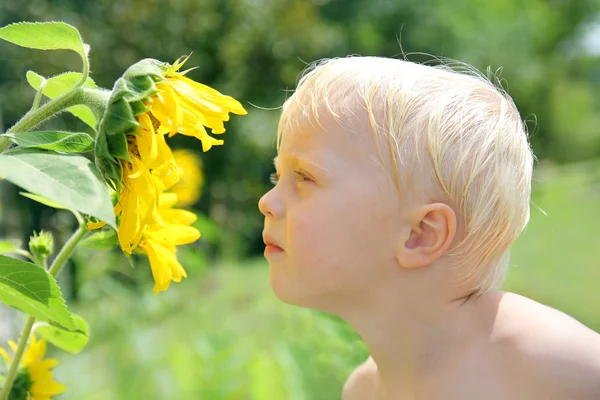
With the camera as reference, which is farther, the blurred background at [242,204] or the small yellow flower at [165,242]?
the blurred background at [242,204]

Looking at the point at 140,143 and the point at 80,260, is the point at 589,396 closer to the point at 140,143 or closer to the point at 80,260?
the point at 140,143

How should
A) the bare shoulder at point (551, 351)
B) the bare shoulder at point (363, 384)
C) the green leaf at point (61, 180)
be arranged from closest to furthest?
the green leaf at point (61, 180), the bare shoulder at point (551, 351), the bare shoulder at point (363, 384)

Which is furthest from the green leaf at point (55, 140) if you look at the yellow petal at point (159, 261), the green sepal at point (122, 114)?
the yellow petal at point (159, 261)

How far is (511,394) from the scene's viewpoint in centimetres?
60

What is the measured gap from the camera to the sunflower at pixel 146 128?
1.41 ft

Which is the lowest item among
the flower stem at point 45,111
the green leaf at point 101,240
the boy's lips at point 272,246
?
the boy's lips at point 272,246

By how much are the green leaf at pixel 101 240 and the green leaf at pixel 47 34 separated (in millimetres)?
135

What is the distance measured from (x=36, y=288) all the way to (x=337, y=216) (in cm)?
26

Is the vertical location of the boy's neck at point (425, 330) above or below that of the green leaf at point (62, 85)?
below

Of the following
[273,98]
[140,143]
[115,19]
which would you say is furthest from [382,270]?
[273,98]

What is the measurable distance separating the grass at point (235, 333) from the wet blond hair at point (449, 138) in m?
0.24

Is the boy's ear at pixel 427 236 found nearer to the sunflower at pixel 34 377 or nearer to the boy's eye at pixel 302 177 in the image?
the boy's eye at pixel 302 177

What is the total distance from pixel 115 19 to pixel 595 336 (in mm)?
3614

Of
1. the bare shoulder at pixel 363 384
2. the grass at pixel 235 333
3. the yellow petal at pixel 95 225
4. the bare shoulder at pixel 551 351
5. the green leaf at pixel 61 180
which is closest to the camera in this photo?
the green leaf at pixel 61 180
